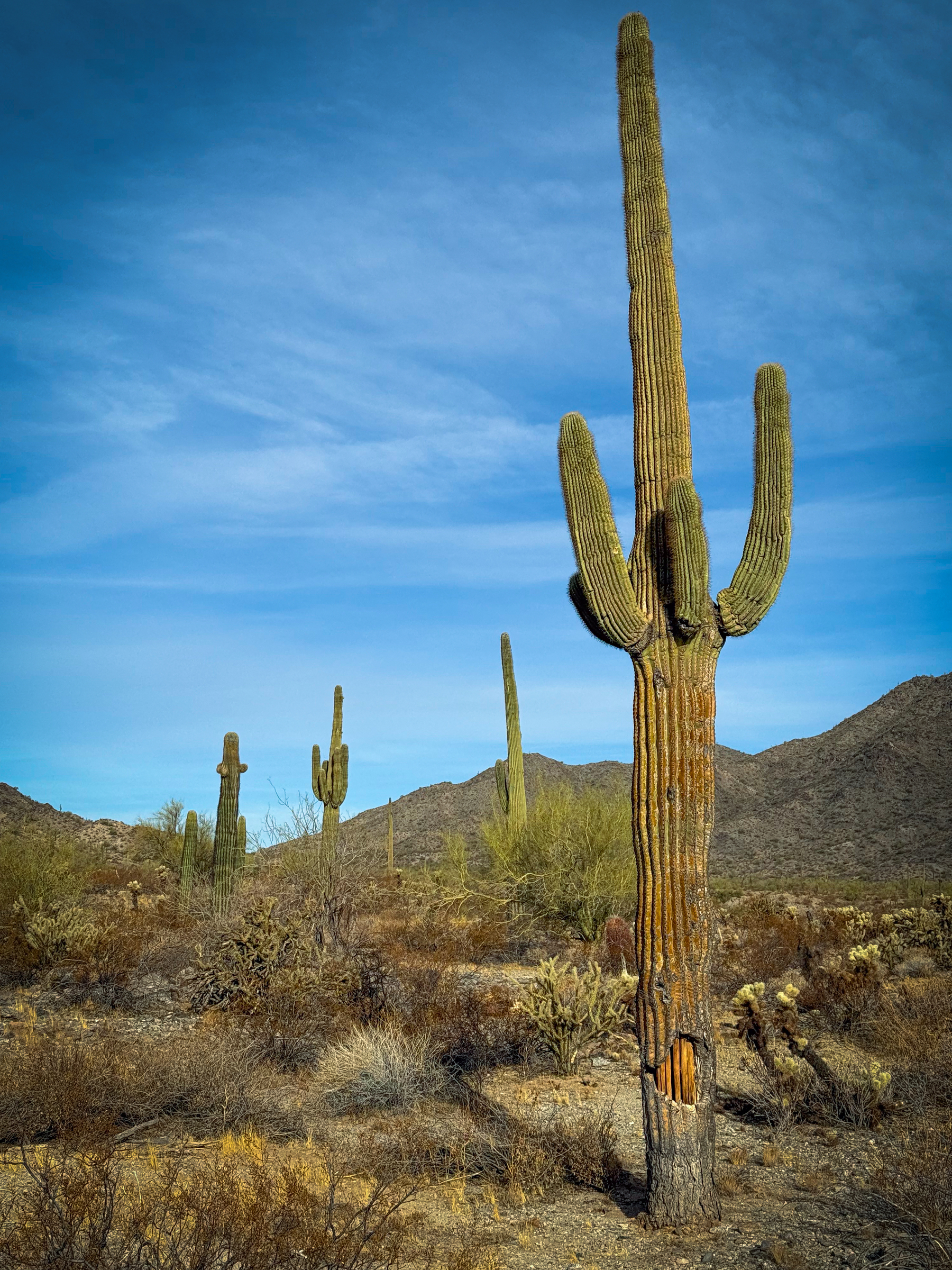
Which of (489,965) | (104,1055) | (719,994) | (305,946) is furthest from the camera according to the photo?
(489,965)

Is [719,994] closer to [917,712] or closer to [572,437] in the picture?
[572,437]

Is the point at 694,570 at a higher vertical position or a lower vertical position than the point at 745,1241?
higher

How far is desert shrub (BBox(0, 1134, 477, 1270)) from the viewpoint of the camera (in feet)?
11.5

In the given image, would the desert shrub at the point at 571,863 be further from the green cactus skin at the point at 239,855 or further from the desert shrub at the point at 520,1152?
the desert shrub at the point at 520,1152

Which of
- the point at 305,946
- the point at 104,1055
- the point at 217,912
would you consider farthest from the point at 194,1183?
the point at 217,912

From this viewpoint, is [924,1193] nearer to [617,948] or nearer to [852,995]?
[852,995]

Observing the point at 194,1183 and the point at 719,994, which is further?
the point at 719,994

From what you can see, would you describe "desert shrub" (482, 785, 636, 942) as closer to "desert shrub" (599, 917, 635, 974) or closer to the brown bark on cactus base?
"desert shrub" (599, 917, 635, 974)

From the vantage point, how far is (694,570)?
5441 mm

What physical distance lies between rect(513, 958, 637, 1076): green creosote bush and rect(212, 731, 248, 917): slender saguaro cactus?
680 cm

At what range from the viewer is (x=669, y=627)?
5609 mm

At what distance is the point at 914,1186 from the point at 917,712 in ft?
139

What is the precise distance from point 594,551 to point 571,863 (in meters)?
12.2

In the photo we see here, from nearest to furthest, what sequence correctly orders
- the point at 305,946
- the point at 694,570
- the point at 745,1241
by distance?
the point at 745,1241 → the point at 694,570 → the point at 305,946
